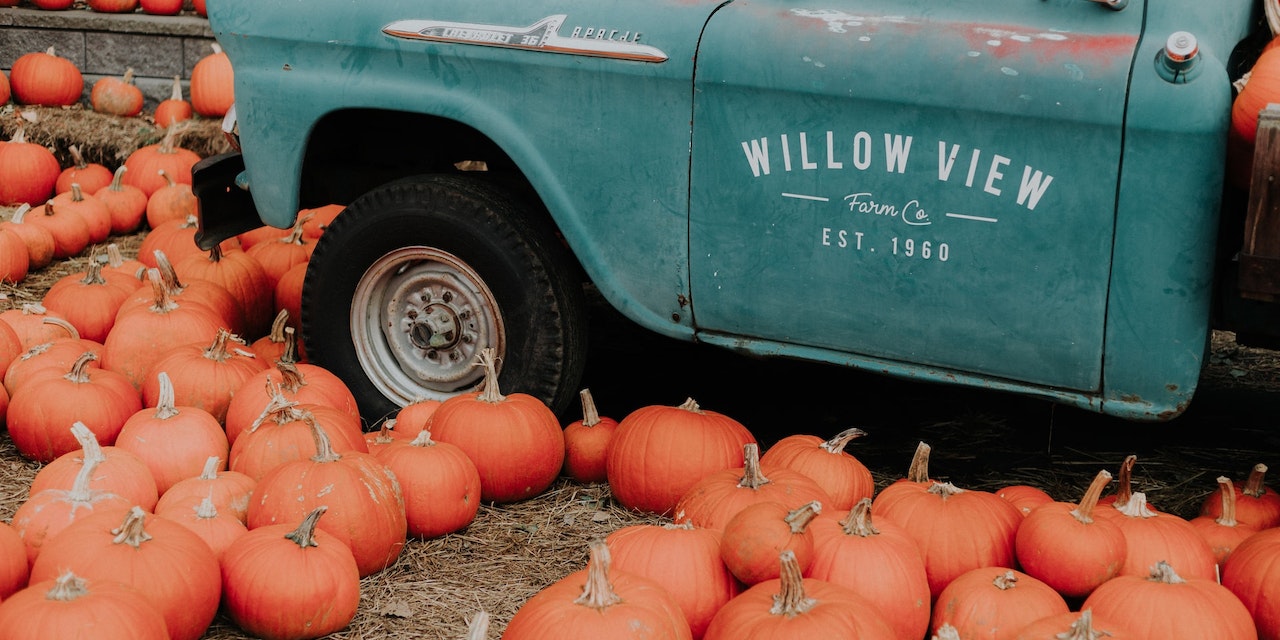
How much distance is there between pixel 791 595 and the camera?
2965mm

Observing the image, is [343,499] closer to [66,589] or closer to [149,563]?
[149,563]

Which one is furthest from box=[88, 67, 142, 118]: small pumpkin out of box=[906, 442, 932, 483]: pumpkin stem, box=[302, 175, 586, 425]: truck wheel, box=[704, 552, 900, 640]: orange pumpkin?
box=[704, 552, 900, 640]: orange pumpkin

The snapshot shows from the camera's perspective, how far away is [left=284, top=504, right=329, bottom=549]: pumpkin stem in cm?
346

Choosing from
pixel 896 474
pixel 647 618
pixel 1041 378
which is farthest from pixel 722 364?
pixel 647 618

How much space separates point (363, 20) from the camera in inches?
181

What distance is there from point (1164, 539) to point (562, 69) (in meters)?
2.34

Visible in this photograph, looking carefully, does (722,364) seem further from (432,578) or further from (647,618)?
A: (647,618)

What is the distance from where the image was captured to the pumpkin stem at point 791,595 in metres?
2.92

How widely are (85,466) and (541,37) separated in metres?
1.95

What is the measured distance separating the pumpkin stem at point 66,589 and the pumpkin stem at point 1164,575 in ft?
8.56

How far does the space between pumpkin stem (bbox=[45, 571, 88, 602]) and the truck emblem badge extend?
2.23 metres

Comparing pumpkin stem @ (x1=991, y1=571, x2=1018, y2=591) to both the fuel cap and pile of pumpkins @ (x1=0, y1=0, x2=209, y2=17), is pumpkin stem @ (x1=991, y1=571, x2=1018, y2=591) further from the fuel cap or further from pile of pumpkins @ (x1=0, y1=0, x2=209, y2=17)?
pile of pumpkins @ (x1=0, y1=0, x2=209, y2=17)

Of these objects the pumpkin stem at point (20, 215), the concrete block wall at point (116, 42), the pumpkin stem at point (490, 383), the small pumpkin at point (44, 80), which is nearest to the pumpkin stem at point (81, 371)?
the pumpkin stem at point (490, 383)

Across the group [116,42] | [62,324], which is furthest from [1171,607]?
[116,42]
